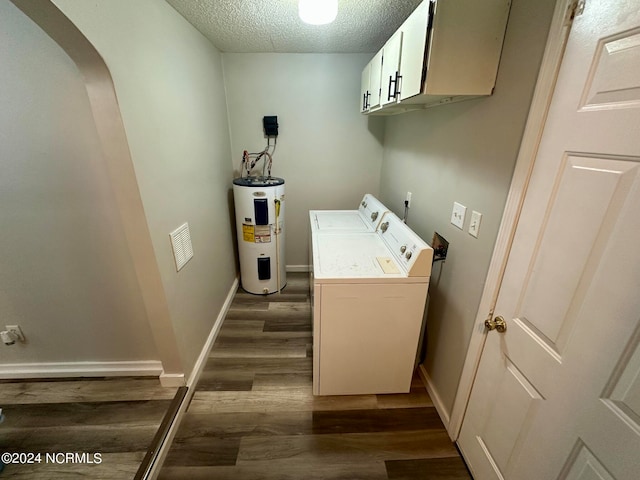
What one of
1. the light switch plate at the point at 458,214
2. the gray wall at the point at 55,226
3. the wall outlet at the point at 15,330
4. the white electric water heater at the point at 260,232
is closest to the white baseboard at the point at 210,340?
the white electric water heater at the point at 260,232

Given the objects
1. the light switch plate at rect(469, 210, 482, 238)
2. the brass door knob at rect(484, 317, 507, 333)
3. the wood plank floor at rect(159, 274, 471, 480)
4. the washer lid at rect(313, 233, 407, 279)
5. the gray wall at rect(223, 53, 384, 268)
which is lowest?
the wood plank floor at rect(159, 274, 471, 480)

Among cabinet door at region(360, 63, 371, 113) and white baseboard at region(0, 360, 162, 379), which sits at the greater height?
cabinet door at region(360, 63, 371, 113)

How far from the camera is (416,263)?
1.39m

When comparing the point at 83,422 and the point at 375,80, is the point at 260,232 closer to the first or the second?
the point at 375,80

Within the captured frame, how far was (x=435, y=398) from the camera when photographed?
5.48 feet

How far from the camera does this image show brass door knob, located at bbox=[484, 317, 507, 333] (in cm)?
107

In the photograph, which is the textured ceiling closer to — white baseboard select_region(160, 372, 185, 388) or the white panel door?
the white panel door

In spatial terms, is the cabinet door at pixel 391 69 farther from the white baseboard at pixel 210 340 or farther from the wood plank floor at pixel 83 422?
the wood plank floor at pixel 83 422

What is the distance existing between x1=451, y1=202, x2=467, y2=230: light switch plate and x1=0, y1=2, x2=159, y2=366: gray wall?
Result: 1.82 m

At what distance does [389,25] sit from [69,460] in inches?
127

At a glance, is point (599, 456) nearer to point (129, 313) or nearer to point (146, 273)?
point (146, 273)

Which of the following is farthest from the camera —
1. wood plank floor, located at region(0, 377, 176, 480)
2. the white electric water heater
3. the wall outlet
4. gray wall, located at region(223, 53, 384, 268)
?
gray wall, located at region(223, 53, 384, 268)

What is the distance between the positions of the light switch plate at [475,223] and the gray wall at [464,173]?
3cm

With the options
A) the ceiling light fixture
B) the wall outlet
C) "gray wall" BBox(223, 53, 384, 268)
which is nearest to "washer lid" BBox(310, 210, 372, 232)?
"gray wall" BBox(223, 53, 384, 268)
